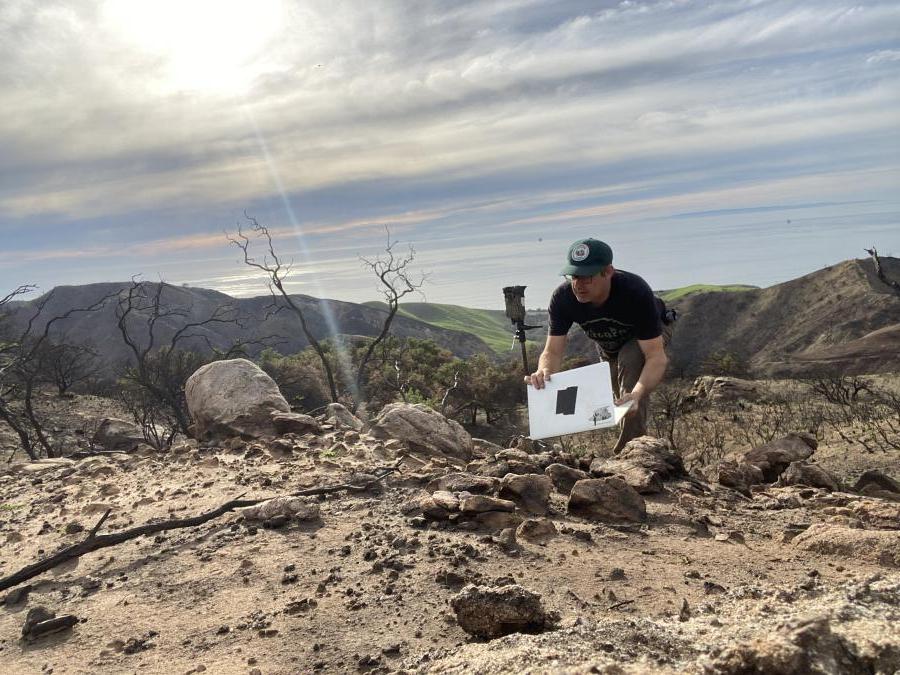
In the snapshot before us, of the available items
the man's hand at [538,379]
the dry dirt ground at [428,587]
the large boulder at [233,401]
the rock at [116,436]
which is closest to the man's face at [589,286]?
the man's hand at [538,379]

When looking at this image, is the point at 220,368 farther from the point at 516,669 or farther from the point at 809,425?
the point at 809,425

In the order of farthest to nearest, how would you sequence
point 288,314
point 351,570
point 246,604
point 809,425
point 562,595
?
point 288,314 → point 809,425 → point 351,570 → point 246,604 → point 562,595

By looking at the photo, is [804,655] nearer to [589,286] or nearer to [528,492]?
[528,492]

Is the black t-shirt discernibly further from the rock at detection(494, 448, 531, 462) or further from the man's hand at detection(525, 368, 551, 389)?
the rock at detection(494, 448, 531, 462)

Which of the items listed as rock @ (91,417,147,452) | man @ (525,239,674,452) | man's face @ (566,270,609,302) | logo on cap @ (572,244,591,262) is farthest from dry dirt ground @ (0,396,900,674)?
rock @ (91,417,147,452)

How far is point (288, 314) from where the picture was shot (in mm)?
101062

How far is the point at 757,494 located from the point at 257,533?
4120 millimetres

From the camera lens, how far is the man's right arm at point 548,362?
16.5ft

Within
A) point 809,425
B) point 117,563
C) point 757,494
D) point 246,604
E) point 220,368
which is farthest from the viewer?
point 809,425

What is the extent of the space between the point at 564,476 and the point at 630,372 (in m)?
1.23

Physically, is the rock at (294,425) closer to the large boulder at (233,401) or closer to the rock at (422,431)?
the large boulder at (233,401)

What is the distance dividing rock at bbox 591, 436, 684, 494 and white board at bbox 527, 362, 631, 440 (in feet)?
2.72

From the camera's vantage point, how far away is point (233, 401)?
360 inches

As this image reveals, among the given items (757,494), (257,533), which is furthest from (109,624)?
(757,494)
